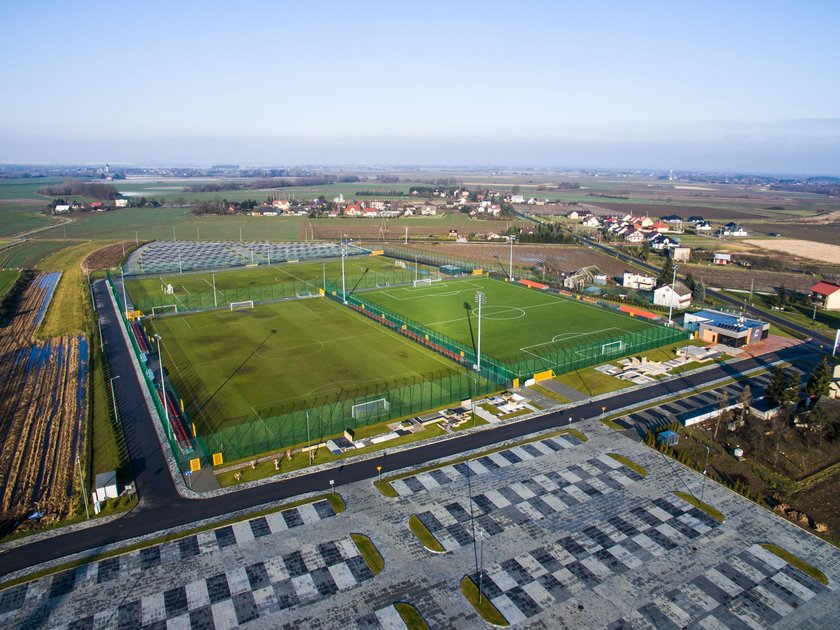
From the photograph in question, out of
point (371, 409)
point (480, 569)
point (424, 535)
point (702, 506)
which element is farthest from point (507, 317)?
point (480, 569)

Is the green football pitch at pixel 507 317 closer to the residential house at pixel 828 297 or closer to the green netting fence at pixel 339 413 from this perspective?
the green netting fence at pixel 339 413

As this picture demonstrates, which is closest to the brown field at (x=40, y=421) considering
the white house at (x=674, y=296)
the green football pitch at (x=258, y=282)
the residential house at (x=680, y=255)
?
the green football pitch at (x=258, y=282)

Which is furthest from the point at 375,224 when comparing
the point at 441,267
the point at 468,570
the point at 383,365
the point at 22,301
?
the point at 468,570

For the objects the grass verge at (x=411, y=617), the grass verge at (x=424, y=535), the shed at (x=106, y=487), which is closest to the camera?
the grass verge at (x=411, y=617)

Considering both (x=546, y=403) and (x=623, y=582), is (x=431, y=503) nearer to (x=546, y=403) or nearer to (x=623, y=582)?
(x=623, y=582)

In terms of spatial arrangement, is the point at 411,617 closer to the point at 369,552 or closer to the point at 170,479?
the point at 369,552

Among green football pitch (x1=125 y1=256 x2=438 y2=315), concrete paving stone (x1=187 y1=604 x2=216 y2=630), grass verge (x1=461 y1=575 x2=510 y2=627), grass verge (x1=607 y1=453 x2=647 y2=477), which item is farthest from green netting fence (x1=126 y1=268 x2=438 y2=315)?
grass verge (x1=461 y1=575 x2=510 y2=627)
